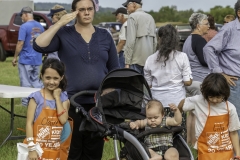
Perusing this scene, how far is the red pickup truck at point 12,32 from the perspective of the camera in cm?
2266

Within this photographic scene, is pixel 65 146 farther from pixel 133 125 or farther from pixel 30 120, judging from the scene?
pixel 133 125

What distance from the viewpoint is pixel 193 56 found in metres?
8.23

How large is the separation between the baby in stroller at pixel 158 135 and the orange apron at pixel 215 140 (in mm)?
569

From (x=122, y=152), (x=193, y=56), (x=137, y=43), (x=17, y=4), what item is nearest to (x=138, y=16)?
(x=137, y=43)

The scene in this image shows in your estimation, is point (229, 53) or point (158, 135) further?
point (229, 53)

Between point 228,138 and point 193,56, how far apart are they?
8.47ft

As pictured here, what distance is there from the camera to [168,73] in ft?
22.5

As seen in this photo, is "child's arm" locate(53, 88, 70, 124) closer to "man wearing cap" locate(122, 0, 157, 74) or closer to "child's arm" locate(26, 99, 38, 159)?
"child's arm" locate(26, 99, 38, 159)

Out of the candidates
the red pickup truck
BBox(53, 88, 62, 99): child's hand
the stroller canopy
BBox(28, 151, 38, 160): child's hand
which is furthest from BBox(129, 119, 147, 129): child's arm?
the red pickup truck

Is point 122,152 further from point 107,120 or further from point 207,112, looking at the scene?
point 207,112

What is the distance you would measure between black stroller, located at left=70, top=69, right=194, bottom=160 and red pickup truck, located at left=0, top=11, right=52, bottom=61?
17161 mm

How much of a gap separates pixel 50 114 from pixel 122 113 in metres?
0.70

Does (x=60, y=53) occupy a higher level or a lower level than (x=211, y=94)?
higher

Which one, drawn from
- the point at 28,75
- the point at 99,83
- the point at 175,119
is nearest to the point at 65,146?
the point at 99,83
